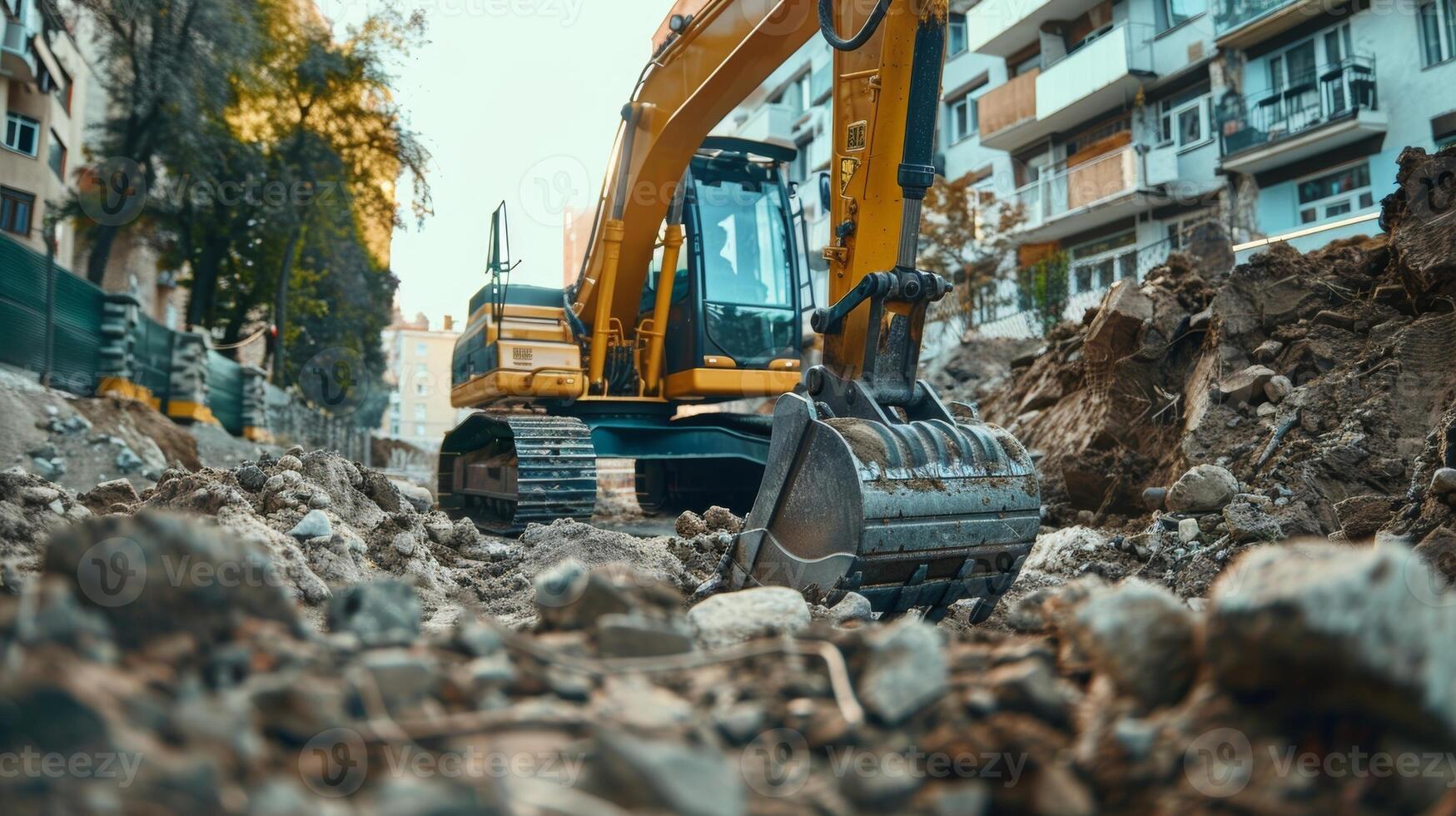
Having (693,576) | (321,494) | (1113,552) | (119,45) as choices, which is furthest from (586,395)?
(119,45)

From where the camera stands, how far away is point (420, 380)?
2611 inches

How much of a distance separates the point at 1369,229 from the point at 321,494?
14570mm

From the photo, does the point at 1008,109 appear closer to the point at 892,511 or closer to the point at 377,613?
the point at 892,511

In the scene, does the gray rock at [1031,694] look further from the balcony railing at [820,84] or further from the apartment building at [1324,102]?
the balcony railing at [820,84]

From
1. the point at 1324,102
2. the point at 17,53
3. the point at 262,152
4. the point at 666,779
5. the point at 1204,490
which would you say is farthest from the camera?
the point at 262,152

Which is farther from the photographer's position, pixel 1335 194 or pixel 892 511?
pixel 1335 194

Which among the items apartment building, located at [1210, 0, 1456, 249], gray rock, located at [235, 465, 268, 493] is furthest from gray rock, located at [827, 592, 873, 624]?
apartment building, located at [1210, 0, 1456, 249]

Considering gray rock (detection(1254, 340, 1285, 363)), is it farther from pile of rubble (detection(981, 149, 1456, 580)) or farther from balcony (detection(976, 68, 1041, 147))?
balcony (detection(976, 68, 1041, 147))

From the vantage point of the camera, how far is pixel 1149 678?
176cm

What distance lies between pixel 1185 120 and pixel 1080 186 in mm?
2208

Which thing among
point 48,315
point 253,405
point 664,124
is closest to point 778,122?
point 253,405

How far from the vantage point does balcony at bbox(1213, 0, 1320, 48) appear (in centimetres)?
1641

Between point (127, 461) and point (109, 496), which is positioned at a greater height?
point (127, 461)

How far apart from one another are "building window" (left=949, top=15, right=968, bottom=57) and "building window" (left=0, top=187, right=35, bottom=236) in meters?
20.7
